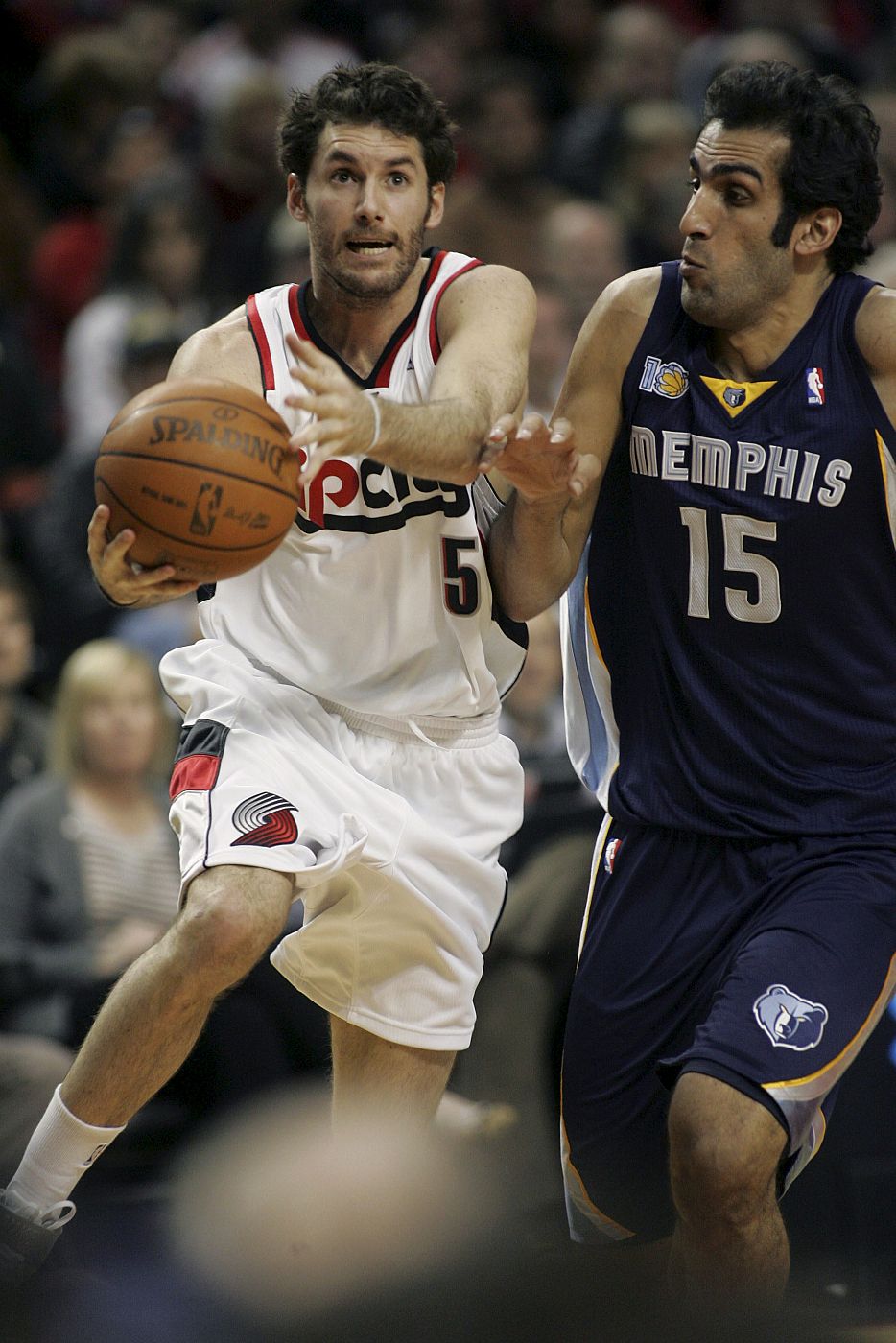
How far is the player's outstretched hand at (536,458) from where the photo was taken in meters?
3.38

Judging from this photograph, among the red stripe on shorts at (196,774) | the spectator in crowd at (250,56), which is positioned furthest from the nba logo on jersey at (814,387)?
the spectator in crowd at (250,56)

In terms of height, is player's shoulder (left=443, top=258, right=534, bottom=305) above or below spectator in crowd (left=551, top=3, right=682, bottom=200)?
above

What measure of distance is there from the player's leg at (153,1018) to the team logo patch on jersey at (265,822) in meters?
0.06

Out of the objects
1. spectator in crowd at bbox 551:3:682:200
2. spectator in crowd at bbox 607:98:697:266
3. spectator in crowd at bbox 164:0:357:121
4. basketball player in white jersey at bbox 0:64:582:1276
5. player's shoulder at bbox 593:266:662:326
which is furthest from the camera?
spectator in crowd at bbox 164:0:357:121

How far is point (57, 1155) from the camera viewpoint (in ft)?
11.2

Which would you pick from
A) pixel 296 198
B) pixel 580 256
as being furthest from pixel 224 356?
pixel 580 256

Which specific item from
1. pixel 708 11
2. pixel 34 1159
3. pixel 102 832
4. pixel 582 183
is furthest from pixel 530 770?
pixel 708 11

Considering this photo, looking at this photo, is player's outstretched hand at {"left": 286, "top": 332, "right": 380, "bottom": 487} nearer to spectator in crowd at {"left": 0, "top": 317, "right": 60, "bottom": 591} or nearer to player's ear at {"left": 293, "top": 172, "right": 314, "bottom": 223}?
player's ear at {"left": 293, "top": 172, "right": 314, "bottom": 223}

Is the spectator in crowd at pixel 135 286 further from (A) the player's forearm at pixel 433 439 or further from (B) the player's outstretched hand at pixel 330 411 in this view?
(B) the player's outstretched hand at pixel 330 411

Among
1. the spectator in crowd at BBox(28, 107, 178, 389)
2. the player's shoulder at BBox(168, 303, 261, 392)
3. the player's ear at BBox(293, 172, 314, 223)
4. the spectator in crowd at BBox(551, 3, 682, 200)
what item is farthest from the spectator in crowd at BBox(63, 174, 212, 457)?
the player's shoulder at BBox(168, 303, 261, 392)

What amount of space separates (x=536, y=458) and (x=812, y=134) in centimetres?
92

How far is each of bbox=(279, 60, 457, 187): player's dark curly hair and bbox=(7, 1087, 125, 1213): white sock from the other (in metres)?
1.98

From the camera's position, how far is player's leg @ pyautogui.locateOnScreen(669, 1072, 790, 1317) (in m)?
3.24

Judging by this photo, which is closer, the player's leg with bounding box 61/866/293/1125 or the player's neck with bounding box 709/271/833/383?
the player's leg with bounding box 61/866/293/1125
